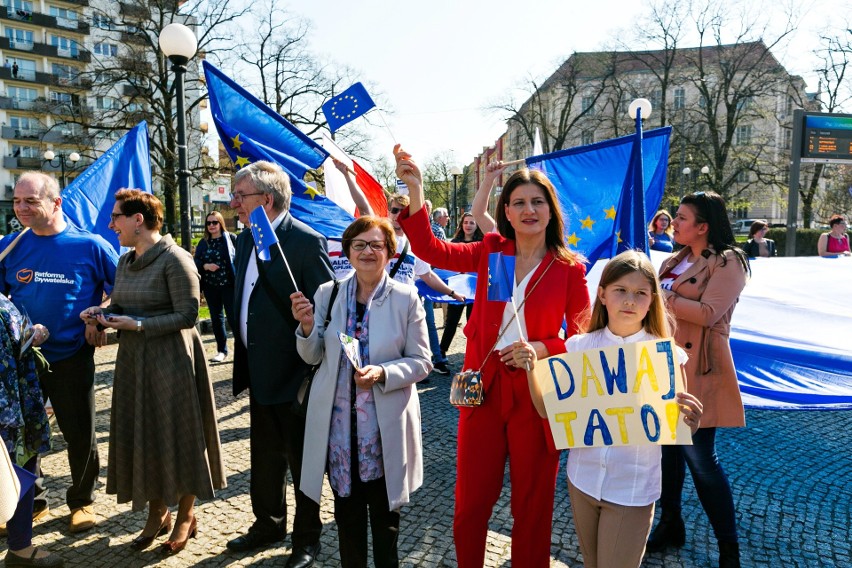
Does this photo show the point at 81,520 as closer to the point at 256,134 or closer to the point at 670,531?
the point at 256,134

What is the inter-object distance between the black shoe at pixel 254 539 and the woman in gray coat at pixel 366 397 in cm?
75

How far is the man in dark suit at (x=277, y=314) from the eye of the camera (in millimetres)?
2951

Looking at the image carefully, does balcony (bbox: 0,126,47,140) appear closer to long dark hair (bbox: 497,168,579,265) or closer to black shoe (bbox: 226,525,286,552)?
black shoe (bbox: 226,525,286,552)

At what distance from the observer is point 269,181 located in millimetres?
2994

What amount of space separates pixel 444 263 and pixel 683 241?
4.35 feet

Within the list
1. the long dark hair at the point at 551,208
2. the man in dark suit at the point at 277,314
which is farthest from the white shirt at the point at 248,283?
the long dark hair at the point at 551,208

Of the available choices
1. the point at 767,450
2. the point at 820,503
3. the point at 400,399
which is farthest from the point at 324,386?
the point at 767,450

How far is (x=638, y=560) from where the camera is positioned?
6.77 ft

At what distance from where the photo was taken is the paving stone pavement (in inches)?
119

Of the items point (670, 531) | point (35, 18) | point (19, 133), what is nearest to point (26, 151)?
point (19, 133)

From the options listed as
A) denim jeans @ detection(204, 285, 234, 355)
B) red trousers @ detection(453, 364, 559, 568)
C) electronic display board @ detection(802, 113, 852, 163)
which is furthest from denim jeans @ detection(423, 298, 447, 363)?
electronic display board @ detection(802, 113, 852, 163)

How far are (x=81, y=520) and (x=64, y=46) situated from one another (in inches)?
2377

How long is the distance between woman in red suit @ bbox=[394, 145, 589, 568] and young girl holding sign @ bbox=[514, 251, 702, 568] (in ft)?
0.47

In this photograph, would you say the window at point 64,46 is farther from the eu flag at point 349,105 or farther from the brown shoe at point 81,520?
the brown shoe at point 81,520
